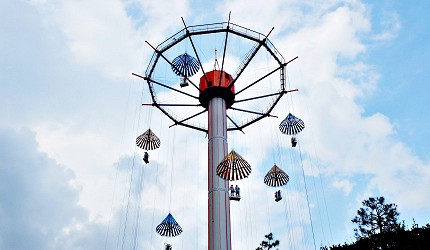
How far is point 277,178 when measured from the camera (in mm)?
29859

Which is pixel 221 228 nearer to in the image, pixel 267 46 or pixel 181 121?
pixel 181 121

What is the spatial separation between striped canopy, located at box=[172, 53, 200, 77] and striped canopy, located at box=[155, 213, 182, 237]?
36.3ft

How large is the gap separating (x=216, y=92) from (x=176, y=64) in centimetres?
413

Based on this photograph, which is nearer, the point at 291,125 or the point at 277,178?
the point at 277,178

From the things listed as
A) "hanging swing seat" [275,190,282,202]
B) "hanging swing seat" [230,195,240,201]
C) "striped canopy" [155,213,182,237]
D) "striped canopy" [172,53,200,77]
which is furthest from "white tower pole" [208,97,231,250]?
"hanging swing seat" [275,190,282,202]

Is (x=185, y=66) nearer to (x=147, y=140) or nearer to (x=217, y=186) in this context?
(x=147, y=140)

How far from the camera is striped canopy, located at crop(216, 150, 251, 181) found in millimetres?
25562

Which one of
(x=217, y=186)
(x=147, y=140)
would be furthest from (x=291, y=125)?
(x=147, y=140)

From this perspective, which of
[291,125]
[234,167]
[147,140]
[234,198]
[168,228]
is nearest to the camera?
[234,167]

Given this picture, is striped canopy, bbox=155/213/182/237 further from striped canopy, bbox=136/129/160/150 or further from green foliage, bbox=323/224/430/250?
green foliage, bbox=323/224/430/250

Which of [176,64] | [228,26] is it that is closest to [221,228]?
[176,64]

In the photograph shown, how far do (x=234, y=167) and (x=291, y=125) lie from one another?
Result: 852 centimetres

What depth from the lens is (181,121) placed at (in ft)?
125

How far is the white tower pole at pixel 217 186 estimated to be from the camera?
2877cm
